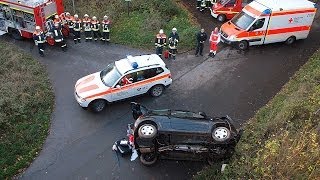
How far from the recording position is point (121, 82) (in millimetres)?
14359

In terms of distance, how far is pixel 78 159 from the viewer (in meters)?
12.7

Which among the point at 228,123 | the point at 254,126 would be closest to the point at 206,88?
the point at 254,126

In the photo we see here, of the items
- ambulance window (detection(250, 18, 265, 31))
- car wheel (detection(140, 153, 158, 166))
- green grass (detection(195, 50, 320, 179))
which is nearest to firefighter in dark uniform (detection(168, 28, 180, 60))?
ambulance window (detection(250, 18, 265, 31))

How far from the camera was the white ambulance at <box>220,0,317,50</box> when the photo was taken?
17.9 meters

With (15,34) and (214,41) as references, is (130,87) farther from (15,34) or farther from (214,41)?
(15,34)

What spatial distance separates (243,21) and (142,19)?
5673 millimetres

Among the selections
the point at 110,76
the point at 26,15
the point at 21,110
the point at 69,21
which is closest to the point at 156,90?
the point at 110,76

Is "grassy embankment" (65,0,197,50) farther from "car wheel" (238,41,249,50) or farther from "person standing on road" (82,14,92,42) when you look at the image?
"car wheel" (238,41,249,50)

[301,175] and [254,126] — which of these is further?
[254,126]

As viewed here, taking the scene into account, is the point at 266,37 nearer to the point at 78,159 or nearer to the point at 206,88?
the point at 206,88

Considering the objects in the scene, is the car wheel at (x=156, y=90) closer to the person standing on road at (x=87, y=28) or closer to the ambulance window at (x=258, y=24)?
the person standing on road at (x=87, y=28)

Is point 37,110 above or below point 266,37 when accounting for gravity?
below

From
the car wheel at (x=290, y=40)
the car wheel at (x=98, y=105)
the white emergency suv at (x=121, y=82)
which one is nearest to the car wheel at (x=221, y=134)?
the white emergency suv at (x=121, y=82)

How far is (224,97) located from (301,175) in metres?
7.16
